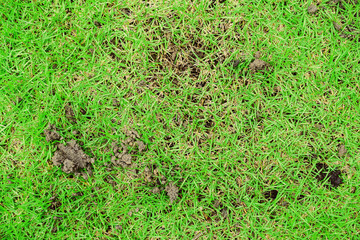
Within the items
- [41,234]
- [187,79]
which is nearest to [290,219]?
[187,79]

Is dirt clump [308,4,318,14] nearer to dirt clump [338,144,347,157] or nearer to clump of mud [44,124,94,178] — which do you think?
dirt clump [338,144,347,157]

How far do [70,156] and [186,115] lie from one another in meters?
1.19

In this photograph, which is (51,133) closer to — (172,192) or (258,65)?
(172,192)

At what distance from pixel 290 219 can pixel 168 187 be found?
122 centimetres

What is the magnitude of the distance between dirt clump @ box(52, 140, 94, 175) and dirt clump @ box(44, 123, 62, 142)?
0.29ft

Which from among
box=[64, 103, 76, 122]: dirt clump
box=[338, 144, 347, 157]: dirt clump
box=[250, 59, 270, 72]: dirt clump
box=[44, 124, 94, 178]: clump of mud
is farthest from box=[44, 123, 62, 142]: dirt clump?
box=[338, 144, 347, 157]: dirt clump

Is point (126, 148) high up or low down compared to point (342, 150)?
down

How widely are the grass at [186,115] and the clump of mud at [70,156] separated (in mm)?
72

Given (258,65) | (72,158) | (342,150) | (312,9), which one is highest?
(312,9)

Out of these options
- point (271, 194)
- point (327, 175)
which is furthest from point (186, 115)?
point (327, 175)

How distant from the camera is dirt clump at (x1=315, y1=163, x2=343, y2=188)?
270cm

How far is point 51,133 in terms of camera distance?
8.89 feet

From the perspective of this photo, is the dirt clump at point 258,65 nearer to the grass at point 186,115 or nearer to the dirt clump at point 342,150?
the grass at point 186,115

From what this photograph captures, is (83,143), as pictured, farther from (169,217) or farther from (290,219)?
(290,219)
